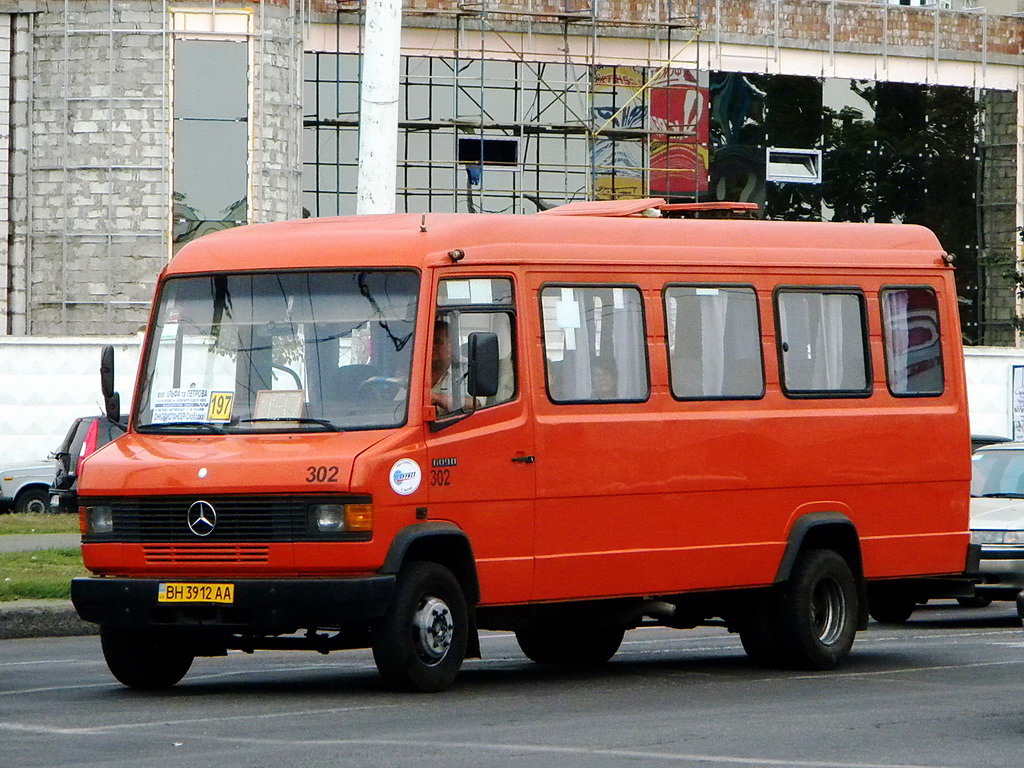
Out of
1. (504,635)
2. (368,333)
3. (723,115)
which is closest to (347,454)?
(368,333)

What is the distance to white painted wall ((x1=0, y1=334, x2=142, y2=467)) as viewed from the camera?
107 feet

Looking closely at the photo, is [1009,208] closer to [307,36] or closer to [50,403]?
[307,36]

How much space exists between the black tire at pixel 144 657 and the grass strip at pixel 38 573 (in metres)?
4.73

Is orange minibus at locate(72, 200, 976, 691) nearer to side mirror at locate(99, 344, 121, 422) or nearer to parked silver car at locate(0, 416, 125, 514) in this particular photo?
side mirror at locate(99, 344, 121, 422)

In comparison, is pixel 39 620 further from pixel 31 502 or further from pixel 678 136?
pixel 678 136

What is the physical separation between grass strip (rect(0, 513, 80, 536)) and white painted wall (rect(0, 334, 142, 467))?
5645mm

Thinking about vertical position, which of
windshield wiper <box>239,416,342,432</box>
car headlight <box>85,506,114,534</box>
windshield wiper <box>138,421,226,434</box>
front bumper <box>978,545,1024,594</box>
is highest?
windshield wiper <box>239,416,342,432</box>

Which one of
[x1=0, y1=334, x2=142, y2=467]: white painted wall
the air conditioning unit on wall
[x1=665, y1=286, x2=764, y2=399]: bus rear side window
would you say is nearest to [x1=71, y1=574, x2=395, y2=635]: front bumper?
[x1=665, y1=286, x2=764, y2=399]: bus rear side window

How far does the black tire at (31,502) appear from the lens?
31109 millimetres

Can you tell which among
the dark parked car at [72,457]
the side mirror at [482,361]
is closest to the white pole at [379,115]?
the side mirror at [482,361]

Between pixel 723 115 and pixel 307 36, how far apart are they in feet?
27.8

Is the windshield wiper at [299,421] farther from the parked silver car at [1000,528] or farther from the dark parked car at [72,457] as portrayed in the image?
the dark parked car at [72,457]

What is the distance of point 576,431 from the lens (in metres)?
11.4

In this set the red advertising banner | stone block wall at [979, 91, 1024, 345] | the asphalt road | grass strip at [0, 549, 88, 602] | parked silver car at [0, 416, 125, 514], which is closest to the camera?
the asphalt road
